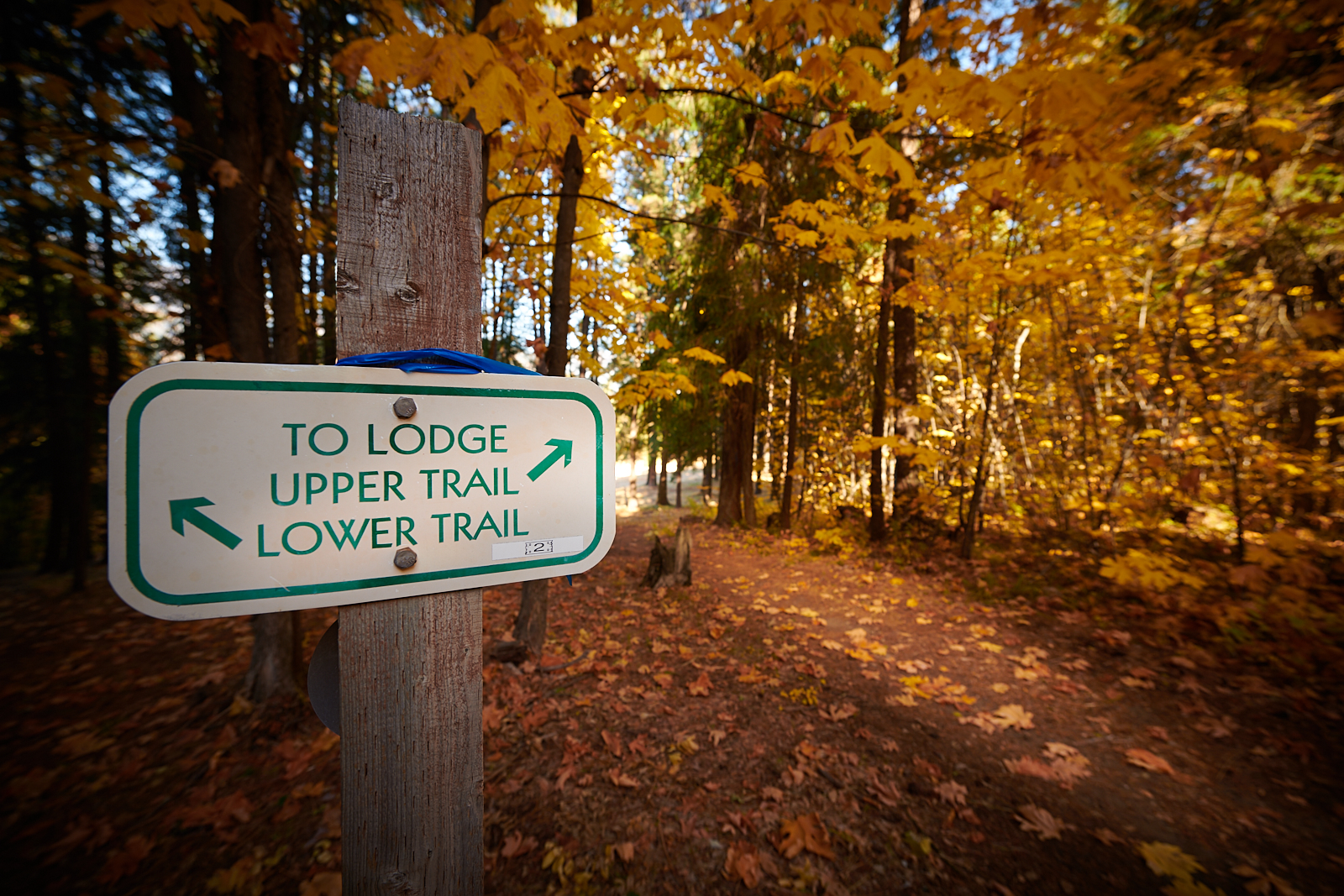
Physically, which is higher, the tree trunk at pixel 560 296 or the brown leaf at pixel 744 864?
the tree trunk at pixel 560 296

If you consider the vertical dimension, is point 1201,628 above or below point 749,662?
above

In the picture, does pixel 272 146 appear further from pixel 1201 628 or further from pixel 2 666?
pixel 1201 628

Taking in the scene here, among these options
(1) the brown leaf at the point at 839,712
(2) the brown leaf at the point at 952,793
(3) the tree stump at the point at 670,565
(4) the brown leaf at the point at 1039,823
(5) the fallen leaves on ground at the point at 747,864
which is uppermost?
(3) the tree stump at the point at 670,565

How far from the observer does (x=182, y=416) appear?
2.42ft

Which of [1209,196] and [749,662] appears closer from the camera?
[749,662]

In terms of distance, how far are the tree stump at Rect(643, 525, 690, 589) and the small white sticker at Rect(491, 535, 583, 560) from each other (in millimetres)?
5614

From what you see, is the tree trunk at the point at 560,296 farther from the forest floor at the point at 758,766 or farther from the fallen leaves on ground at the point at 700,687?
the fallen leaves on ground at the point at 700,687

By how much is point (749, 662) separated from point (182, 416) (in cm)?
422

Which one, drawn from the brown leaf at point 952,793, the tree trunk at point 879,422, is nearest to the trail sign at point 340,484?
the brown leaf at point 952,793

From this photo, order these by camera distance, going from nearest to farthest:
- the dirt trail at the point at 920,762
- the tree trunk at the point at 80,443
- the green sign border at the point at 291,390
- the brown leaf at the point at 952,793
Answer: the green sign border at the point at 291,390, the dirt trail at the point at 920,762, the brown leaf at the point at 952,793, the tree trunk at the point at 80,443

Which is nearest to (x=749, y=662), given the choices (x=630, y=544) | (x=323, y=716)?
(x=323, y=716)

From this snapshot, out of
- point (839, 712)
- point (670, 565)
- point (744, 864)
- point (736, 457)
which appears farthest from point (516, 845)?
point (736, 457)

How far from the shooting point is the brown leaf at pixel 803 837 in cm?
236

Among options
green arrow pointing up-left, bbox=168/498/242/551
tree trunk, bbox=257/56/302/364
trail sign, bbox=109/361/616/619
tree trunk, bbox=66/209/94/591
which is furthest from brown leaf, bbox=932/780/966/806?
tree trunk, bbox=66/209/94/591
